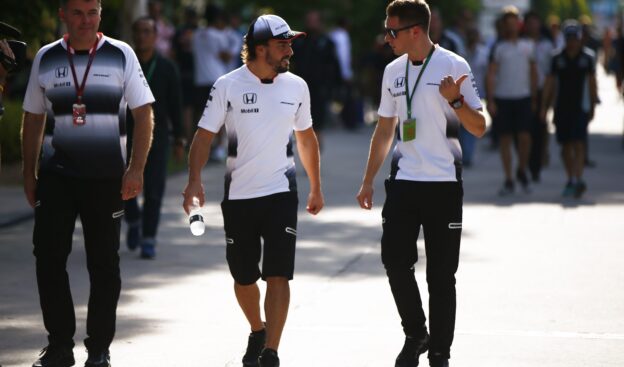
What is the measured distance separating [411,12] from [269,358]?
70.4 inches

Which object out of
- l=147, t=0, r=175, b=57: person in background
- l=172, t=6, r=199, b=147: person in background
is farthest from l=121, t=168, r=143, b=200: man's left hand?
l=147, t=0, r=175, b=57: person in background

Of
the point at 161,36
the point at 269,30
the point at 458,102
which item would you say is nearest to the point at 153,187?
the point at 269,30

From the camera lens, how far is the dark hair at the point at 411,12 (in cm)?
709

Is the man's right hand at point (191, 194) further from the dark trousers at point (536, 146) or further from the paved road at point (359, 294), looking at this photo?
the dark trousers at point (536, 146)

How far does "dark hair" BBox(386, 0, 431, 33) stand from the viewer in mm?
7086

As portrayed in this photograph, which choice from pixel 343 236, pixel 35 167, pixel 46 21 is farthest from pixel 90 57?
pixel 46 21

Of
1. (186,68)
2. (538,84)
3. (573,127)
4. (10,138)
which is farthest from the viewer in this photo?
(186,68)

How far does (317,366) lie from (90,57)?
1.92m

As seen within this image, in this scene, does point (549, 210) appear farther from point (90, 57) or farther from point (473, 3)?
point (473, 3)

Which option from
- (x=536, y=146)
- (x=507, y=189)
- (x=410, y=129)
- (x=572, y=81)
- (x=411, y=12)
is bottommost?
(x=507, y=189)

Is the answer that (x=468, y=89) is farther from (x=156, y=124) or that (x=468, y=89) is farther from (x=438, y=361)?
(x=156, y=124)

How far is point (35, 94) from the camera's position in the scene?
23.5 feet

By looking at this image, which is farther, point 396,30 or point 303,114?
point 303,114

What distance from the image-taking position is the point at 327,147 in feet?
77.7
